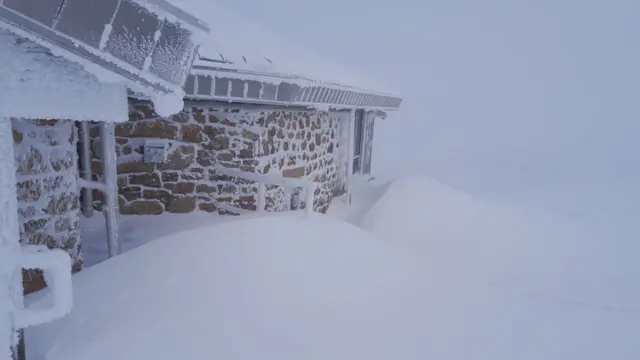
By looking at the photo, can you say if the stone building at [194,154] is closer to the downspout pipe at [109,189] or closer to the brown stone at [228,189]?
the brown stone at [228,189]

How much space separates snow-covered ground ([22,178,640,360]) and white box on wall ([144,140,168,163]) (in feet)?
2.98

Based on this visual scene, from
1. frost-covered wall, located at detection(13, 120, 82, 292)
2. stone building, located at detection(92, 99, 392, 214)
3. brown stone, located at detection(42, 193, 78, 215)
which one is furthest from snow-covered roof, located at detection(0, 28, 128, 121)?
stone building, located at detection(92, 99, 392, 214)

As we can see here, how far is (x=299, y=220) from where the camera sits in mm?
3826

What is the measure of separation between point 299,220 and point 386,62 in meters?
34.8

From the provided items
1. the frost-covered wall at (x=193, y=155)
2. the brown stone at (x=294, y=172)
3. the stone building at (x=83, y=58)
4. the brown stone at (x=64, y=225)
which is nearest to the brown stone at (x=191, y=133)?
the frost-covered wall at (x=193, y=155)

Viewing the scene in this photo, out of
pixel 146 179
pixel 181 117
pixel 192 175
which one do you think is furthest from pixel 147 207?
pixel 181 117

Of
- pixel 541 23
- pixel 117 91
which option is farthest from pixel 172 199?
pixel 541 23

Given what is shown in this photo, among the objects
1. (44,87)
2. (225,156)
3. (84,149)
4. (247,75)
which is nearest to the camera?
(44,87)

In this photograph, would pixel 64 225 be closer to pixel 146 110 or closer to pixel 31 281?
pixel 31 281

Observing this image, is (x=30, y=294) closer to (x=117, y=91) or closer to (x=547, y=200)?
(x=117, y=91)

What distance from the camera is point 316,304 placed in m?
2.57

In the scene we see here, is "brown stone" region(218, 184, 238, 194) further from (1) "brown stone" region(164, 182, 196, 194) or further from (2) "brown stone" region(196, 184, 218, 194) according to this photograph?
(1) "brown stone" region(164, 182, 196, 194)

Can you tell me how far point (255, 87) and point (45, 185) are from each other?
76.9 inches

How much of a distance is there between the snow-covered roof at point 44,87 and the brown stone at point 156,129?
11.2 feet
